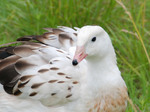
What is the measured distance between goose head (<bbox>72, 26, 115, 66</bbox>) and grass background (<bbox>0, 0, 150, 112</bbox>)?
1121 mm

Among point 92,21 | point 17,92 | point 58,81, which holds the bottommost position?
point 17,92

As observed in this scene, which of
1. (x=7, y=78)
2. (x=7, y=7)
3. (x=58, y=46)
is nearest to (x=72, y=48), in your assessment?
(x=58, y=46)

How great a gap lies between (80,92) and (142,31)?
170cm

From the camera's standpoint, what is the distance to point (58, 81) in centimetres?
338

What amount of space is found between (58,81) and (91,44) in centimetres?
48

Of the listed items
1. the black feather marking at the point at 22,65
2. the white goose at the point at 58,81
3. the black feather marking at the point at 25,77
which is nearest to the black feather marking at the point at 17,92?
the white goose at the point at 58,81

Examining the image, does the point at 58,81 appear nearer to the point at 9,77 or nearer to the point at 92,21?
the point at 9,77

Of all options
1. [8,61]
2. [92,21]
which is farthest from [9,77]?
[92,21]

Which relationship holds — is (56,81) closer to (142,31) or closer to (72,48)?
(72,48)

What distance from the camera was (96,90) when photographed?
3443 millimetres

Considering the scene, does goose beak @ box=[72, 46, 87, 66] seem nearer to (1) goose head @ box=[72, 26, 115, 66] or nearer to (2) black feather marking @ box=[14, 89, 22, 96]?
(1) goose head @ box=[72, 26, 115, 66]

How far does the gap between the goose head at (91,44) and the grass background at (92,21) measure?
112 centimetres

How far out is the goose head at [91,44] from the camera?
308 centimetres

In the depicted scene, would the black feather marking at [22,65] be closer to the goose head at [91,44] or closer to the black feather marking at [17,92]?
the black feather marking at [17,92]
